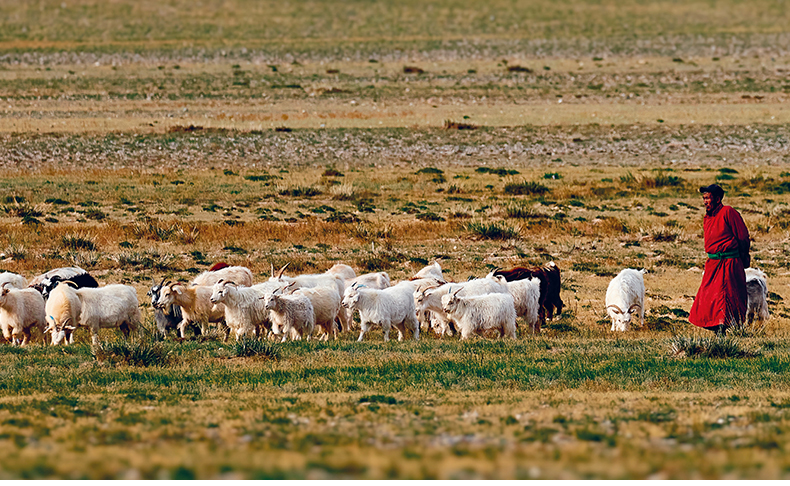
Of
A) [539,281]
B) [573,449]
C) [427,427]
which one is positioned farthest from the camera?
[539,281]

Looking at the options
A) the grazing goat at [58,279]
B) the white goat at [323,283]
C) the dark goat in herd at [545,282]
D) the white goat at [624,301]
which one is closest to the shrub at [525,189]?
the dark goat in herd at [545,282]

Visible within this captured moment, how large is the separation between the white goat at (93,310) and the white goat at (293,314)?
222 cm

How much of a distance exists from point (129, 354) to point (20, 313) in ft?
11.0

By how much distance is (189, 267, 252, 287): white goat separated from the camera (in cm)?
1677

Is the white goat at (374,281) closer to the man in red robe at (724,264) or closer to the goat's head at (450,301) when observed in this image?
the goat's head at (450,301)

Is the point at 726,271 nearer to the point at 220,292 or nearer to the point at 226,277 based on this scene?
the point at 220,292

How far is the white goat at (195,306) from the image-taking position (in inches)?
611

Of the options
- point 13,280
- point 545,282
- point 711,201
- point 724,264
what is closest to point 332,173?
point 545,282

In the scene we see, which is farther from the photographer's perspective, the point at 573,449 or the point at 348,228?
the point at 348,228

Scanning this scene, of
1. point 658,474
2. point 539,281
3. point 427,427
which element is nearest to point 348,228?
point 539,281

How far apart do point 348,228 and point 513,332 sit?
11474 millimetres

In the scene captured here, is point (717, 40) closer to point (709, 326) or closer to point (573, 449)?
point (709, 326)

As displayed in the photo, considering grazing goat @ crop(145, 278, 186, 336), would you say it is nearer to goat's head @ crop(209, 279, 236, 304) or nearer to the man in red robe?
goat's head @ crop(209, 279, 236, 304)

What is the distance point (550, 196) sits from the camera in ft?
102
